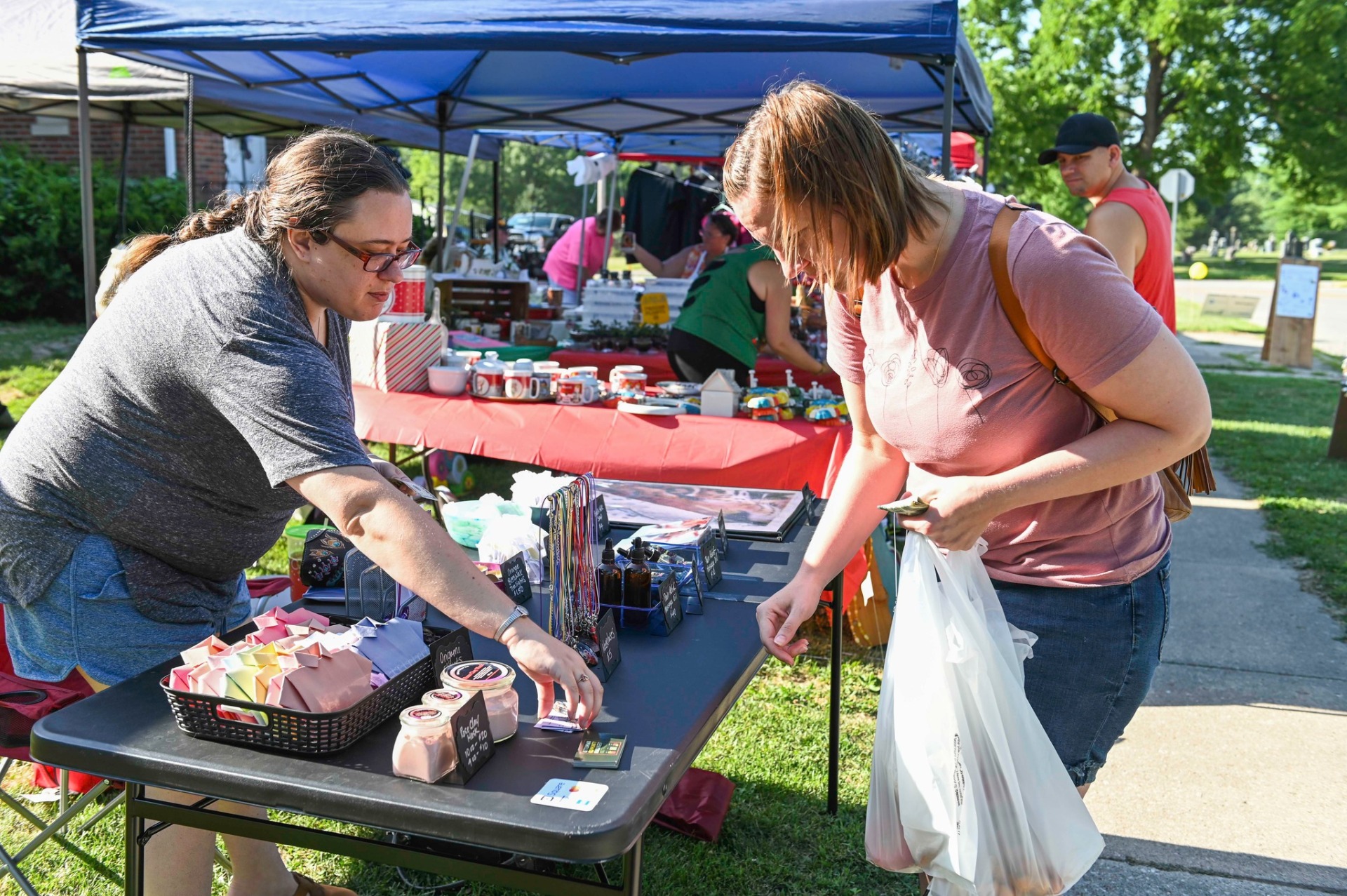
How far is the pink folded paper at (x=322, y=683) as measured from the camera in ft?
4.55

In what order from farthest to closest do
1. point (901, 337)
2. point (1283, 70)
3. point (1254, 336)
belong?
point (1254, 336) → point (1283, 70) → point (901, 337)

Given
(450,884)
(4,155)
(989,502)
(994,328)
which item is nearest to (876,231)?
(994,328)

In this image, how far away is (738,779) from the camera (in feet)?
9.94

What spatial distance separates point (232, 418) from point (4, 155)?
1214cm

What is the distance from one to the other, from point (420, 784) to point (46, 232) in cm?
1130

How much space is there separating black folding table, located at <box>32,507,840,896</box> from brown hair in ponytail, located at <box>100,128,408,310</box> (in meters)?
0.73

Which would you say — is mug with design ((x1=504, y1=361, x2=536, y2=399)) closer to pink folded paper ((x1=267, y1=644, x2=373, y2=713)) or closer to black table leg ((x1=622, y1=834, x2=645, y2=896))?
pink folded paper ((x1=267, y1=644, x2=373, y2=713))

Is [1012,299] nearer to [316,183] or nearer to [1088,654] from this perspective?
[1088,654]

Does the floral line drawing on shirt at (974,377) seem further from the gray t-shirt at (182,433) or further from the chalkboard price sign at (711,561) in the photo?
the gray t-shirt at (182,433)

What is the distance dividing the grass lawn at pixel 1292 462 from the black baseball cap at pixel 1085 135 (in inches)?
89.9

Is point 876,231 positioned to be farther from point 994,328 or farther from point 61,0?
point 61,0

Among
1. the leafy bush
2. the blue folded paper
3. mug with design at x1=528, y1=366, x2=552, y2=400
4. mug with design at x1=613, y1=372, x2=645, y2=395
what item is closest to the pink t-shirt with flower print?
the blue folded paper

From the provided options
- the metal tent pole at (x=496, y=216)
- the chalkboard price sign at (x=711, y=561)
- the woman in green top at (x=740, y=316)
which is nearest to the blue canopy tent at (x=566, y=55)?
the woman in green top at (x=740, y=316)

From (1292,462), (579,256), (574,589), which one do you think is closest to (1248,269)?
(579,256)
